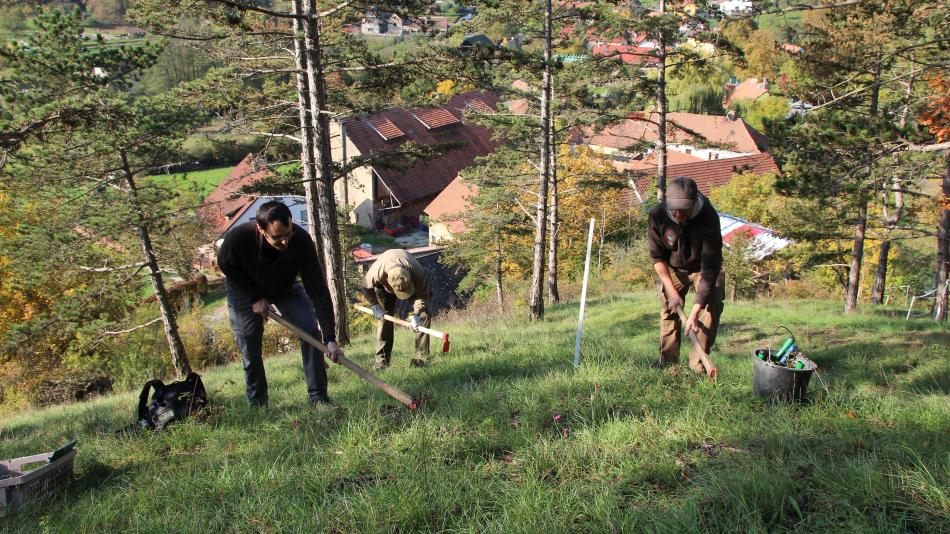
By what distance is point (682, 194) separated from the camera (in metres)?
5.05

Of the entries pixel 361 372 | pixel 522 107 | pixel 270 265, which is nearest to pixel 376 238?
pixel 522 107

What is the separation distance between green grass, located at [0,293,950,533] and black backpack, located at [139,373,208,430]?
19cm

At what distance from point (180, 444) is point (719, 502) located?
3779 mm

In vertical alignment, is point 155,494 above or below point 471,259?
above

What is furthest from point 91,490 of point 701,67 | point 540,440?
point 701,67

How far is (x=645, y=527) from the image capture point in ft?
9.21

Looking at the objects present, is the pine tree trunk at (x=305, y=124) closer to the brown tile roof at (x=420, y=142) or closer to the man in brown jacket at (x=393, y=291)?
the man in brown jacket at (x=393, y=291)

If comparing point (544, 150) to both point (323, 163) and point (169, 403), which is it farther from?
point (169, 403)

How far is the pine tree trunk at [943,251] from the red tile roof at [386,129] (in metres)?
32.0

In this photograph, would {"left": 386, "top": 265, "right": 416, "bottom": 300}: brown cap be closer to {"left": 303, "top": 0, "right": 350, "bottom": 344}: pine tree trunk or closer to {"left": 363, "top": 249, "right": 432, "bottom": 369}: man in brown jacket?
{"left": 363, "top": 249, "right": 432, "bottom": 369}: man in brown jacket

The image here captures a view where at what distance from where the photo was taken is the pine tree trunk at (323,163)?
30.9 feet

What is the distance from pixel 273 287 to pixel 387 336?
2384 mm

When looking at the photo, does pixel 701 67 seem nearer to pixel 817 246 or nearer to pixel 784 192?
pixel 784 192

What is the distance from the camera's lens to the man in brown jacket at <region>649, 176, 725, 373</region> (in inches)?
204
